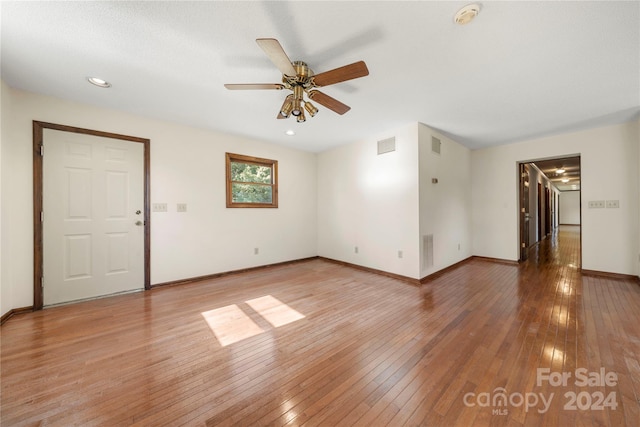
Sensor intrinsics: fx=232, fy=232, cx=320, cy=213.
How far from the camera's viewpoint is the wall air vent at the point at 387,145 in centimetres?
396

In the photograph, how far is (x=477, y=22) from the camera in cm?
167

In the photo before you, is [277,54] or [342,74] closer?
[277,54]

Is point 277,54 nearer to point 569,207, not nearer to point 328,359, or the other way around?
point 328,359

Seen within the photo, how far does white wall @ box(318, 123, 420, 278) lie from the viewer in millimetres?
3754

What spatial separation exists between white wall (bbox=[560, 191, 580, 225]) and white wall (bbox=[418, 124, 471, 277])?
1311 centimetres

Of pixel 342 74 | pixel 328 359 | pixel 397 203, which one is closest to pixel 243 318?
pixel 328 359

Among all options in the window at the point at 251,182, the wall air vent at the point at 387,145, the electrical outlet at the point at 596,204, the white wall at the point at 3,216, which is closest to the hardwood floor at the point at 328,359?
the white wall at the point at 3,216

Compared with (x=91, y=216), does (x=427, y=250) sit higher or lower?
lower

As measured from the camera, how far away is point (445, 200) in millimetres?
4355

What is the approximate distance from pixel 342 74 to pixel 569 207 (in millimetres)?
17860

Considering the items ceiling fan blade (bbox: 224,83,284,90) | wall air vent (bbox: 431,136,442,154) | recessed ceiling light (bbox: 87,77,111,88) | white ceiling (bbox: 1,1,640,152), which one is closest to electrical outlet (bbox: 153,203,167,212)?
white ceiling (bbox: 1,1,640,152)

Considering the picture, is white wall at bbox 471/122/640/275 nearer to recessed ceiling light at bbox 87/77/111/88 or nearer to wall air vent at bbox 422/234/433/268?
wall air vent at bbox 422/234/433/268

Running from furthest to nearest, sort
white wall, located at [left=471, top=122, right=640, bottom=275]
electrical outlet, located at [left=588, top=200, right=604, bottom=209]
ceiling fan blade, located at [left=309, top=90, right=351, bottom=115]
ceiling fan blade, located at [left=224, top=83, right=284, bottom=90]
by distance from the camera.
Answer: electrical outlet, located at [left=588, top=200, right=604, bottom=209] → white wall, located at [left=471, top=122, right=640, bottom=275] → ceiling fan blade, located at [left=309, top=90, right=351, bottom=115] → ceiling fan blade, located at [left=224, top=83, right=284, bottom=90]

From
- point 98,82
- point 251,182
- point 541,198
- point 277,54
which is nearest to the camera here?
point 277,54
